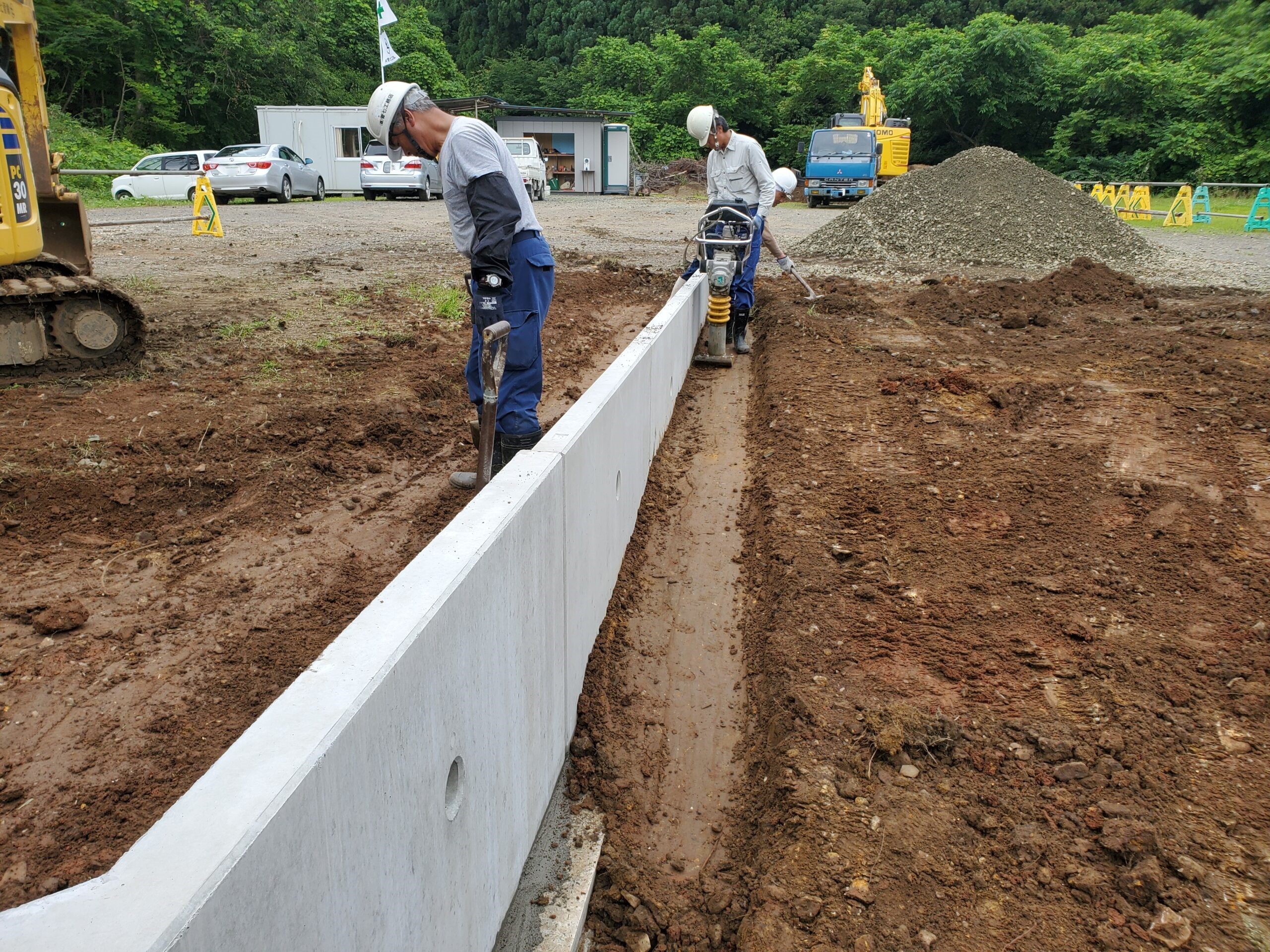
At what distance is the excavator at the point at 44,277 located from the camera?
682 centimetres

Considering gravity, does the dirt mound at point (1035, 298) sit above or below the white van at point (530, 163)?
below

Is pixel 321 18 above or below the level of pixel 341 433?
above

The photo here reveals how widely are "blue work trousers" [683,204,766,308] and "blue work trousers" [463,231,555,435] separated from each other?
453cm

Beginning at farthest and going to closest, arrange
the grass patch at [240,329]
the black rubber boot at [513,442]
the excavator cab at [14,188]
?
the grass patch at [240,329] → the excavator cab at [14,188] → the black rubber boot at [513,442]

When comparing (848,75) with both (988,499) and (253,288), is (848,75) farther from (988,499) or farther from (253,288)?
(988,499)

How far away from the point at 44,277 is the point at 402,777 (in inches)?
294

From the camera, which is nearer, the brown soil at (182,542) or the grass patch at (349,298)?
the brown soil at (182,542)

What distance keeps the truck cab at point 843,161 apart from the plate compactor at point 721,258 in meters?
23.9

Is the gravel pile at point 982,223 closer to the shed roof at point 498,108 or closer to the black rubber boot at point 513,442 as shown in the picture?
the black rubber boot at point 513,442

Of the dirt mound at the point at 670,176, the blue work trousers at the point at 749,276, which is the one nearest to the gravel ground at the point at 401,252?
the blue work trousers at the point at 749,276

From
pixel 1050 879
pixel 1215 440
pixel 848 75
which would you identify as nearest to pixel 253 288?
pixel 1215 440

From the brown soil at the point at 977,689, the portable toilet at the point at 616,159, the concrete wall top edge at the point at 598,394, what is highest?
the portable toilet at the point at 616,159

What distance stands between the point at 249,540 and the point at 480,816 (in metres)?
2.86

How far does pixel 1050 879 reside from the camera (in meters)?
2.78
